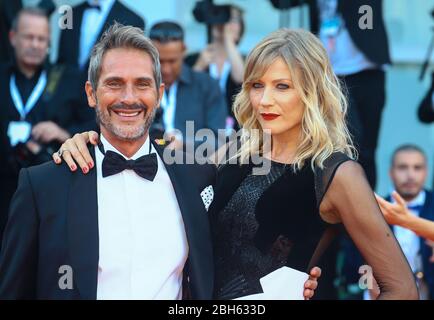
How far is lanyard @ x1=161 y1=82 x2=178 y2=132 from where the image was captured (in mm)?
5746

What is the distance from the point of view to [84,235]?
3193 mm

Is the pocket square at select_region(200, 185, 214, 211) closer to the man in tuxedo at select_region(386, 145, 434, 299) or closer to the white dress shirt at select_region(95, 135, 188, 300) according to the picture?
the white dress shirt at select_region(95, 135, 188, 300)

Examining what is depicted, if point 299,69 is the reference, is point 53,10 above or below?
above

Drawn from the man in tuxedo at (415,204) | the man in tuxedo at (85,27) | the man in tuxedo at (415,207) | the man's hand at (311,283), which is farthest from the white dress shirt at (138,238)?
the man in tuxedo at (85,27)

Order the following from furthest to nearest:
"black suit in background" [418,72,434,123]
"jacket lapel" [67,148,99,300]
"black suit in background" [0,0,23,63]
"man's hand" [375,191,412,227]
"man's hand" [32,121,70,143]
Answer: "black suit in background" [0,0,23,63], "black suit in background" [418,72,434,123], "man's hand" [32,121,70,143], "man's hand" [375,191,412,227], "jacket lapel" [67,148,99,300]

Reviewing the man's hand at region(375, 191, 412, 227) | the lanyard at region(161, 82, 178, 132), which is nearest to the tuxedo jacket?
the man's hand at region(375, 191, 412, 227)

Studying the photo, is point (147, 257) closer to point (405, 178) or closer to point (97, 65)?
point (97, 65)

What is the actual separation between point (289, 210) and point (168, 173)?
18.9 inches

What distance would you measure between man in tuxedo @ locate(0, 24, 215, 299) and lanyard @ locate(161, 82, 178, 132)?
219cm

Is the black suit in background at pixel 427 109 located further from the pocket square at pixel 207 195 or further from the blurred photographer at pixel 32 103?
the pocket square at pixel 207 195

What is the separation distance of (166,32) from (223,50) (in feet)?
2.70

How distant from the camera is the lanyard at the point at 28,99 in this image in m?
5.69

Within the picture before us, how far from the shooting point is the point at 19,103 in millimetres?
5711
